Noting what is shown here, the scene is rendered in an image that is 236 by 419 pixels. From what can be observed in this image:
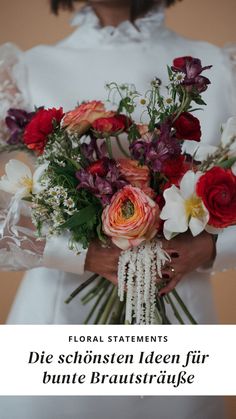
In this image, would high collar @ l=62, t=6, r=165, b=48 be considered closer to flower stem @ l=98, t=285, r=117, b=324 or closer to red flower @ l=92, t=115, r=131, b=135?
red flower @ l=92, t=115, r=131, b=135

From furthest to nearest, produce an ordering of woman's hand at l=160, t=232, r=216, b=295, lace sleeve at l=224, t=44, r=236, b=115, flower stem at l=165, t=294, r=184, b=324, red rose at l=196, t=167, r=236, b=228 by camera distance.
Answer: lace sleeve at l=224, t=44, r=236, b=115 → flower stem at l=165, t=294, r=184, b=324 → woman's hand at l=160, t=232, r=216, b=295 → red rose at l=196, t=167, r=236, b=228

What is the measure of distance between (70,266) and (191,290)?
0.25 metres

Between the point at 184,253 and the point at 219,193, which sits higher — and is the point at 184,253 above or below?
below

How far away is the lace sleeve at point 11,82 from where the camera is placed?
39.3 inches

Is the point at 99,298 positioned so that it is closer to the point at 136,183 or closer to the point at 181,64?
the point at 136,183

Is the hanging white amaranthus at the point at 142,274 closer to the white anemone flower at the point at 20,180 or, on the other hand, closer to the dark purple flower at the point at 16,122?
the white anemone flower at the point at 20,180

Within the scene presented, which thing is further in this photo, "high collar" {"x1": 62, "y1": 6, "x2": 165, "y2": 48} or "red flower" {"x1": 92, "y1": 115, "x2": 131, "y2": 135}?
"high collar" {"x1": 62, "y1": 6, "x2": 165, "y2": 48}

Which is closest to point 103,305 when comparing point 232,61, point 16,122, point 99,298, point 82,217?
point 99,298

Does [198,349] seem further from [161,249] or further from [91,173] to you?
[91,173]

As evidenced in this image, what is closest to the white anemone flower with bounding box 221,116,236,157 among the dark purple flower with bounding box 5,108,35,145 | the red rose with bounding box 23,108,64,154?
the red rose with bounding box 23,108,64,154

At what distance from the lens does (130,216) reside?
2.32 feet

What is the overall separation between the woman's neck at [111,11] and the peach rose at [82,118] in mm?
362

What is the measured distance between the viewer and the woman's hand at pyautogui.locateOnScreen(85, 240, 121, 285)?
804mm

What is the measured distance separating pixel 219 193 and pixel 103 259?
0.22 metres
